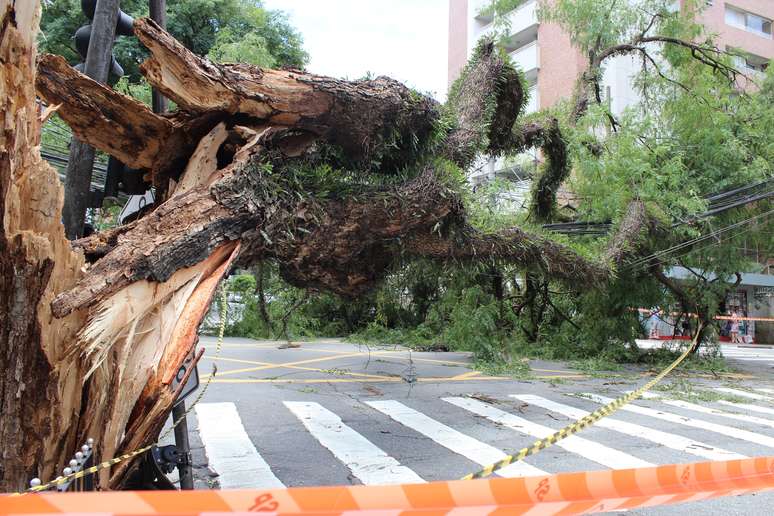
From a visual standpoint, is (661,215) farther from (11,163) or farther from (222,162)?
(11,163)

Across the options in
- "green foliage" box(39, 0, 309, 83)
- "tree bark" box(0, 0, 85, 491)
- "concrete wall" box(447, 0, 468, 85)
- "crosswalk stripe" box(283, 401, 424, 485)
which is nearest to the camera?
"tree bark" box(0, 0, 85, 491)

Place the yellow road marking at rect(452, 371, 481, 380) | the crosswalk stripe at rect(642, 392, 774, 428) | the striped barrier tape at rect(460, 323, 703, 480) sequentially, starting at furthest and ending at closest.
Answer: the yellow road marking at rect(452, 371, 481, 380) → the crosswalk stripe at rect(642, 392, 774, 428) → the striped barrier tape at rect(460, 323, 703, 480)

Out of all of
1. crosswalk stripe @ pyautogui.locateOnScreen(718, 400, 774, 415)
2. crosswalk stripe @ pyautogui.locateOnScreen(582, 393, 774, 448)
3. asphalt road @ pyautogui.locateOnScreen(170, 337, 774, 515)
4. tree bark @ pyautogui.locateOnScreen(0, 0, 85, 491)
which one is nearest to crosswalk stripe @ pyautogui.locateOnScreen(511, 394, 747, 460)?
asphalt road @ pyautogui.locateOnScreen(170, 337, 774, 515)

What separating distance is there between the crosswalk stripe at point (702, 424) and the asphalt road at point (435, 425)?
0.08 ft

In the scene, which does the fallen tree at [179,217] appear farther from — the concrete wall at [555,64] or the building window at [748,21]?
the building window at [748,21]

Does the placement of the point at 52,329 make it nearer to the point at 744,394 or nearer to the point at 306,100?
the point at 306,100

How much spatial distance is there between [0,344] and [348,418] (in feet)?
14.6

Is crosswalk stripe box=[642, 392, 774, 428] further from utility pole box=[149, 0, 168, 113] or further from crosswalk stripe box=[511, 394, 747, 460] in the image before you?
utility pole box=[149, 0, 168, 113]

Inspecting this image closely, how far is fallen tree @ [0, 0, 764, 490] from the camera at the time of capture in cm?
230

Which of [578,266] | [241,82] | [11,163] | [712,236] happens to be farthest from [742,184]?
[11,163]

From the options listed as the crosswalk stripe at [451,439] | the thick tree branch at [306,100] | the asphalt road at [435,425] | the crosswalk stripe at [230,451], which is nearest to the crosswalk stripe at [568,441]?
the asphalt road at [435,425]

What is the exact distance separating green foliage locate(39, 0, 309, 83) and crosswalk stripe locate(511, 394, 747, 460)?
35.3 feet

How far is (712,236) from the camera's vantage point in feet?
35.4

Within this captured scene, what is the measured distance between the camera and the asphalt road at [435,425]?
450cm
